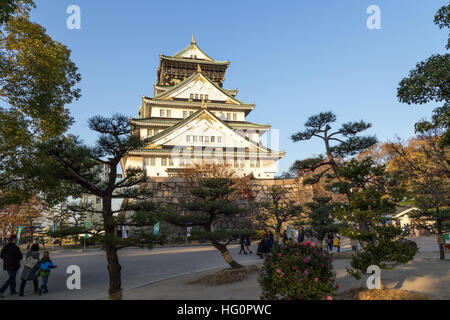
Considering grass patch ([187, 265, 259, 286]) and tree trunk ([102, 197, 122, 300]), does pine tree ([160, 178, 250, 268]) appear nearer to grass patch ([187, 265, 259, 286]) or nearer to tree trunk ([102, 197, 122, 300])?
grass patch ([187, 265, 259, 286])

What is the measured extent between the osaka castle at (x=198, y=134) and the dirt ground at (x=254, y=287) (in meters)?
21.8

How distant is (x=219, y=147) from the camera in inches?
1361

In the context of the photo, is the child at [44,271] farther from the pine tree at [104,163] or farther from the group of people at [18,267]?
the pine tree at [104,163]

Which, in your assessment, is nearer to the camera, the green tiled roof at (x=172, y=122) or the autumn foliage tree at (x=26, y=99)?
the autumn foliage tree at (x=26, y=99)

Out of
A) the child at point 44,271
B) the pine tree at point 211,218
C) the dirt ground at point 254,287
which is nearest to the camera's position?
the dirt ground at point 254,287

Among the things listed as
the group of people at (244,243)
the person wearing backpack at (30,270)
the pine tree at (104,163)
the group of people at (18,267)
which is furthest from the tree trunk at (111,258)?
the group of people at (244,243)

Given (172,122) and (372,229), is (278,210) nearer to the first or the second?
(372,229)

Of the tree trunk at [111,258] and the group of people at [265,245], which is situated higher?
the tree trunk at [111,258]

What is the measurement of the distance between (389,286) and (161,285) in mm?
6557

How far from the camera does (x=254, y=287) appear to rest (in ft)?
28.7

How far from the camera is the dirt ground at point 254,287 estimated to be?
7461 mm

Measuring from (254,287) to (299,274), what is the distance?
9.96ft

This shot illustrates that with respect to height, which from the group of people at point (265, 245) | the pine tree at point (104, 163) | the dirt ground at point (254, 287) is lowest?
the group of people at point (265, 245)
